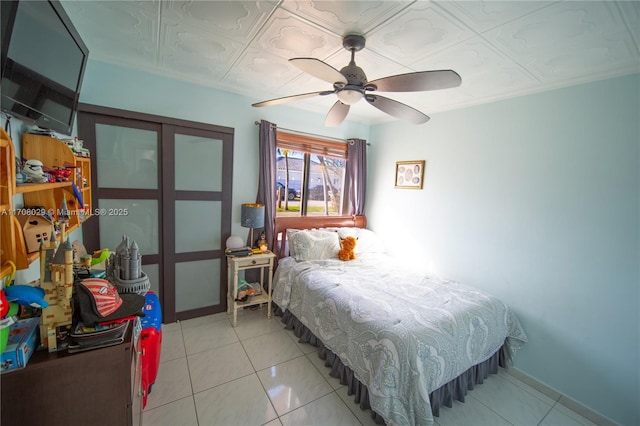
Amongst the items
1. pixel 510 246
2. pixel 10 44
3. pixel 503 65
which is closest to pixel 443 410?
pixel 510 246

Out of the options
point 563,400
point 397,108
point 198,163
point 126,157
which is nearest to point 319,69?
point 397,108

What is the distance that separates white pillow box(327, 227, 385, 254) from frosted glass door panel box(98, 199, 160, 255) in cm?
207

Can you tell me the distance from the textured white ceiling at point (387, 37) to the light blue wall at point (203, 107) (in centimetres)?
14

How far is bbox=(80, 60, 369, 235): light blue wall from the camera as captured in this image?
87.9 inches

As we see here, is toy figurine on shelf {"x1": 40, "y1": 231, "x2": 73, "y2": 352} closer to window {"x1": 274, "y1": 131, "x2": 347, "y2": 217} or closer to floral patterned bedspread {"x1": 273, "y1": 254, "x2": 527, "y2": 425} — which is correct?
floral patterned bedspread {"x1": 273, "y1": 254, "x2": 527, "y2": 425}

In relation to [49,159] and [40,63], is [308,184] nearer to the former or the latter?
[49,159]

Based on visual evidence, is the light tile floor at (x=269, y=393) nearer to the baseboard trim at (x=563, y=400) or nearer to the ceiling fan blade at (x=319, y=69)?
the baseboard trim at (x=563, y=400)

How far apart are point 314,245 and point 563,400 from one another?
8.12 feet

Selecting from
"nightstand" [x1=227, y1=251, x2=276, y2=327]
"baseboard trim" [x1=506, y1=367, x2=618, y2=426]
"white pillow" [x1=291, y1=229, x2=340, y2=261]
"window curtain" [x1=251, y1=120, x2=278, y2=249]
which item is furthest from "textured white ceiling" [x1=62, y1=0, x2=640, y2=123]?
"baseboard trim" [x1=506, y1=367, x2=618, y2=426]

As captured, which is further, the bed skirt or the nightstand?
the nightstand

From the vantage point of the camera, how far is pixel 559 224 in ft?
6.81

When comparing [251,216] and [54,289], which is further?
[251,216]

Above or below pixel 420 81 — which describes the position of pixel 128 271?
below

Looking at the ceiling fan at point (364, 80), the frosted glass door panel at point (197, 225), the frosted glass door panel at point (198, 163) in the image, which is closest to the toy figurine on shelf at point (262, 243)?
the frosted glass door panel at point (197, 225)
